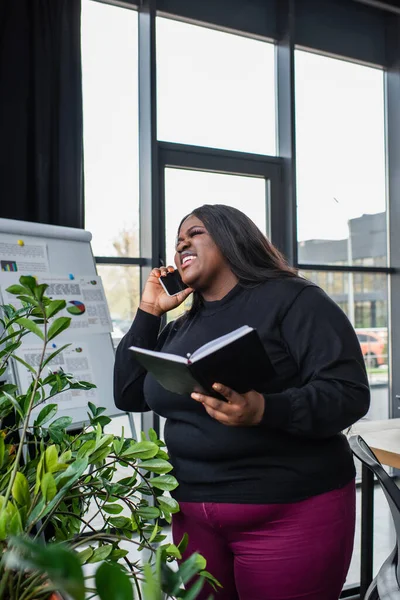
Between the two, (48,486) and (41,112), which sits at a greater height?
(41,112)

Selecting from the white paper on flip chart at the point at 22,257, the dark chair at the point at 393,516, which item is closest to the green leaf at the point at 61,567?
the dark chair at the point at 393,516

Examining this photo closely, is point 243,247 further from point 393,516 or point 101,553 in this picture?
point 101,553

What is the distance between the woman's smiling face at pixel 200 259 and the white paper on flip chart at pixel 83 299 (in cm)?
126

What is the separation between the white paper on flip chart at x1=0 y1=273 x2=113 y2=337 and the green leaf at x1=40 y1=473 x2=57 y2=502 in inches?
89.5

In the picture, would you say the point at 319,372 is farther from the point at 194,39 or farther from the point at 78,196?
the point at 194,39

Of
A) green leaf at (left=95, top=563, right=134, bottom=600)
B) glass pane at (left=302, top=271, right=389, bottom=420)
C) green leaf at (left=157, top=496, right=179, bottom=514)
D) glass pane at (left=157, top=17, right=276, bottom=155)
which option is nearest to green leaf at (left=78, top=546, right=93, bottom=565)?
green leaf at (left=157, top=496, right=179, bottom=514)

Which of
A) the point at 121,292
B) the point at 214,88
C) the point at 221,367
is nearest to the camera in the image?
the point at 221,367

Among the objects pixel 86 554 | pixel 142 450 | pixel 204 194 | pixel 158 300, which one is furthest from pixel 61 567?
pixel 204 194

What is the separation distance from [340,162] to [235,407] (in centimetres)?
384

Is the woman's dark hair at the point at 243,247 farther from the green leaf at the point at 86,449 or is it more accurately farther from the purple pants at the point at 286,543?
the green leaf at the point at 86,449

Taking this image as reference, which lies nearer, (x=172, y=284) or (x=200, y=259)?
(x=200, y=259)

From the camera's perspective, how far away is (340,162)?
4746 millimetres

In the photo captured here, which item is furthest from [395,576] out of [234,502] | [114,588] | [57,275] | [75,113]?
[75,113]

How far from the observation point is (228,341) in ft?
3.77
